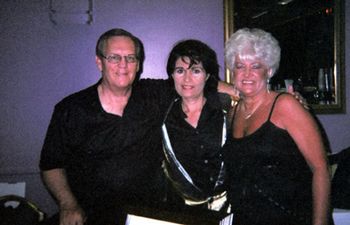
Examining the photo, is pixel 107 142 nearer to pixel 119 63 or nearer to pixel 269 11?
pixel 119 63

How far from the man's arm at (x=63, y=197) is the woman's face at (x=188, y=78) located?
851 mm

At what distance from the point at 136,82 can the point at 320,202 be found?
1307 millimetres

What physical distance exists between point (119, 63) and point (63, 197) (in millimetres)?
810

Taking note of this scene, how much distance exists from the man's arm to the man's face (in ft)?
1.97

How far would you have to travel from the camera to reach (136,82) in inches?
80.7

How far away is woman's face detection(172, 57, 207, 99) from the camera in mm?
1832

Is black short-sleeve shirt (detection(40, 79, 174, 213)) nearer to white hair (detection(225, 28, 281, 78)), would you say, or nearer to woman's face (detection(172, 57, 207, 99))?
Result: woman's face (detection(172, 57, 207, 99))

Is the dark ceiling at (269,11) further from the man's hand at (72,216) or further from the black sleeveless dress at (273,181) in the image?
the man's hand at (72,216)

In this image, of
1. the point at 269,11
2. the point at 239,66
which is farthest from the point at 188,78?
the point at 269,11

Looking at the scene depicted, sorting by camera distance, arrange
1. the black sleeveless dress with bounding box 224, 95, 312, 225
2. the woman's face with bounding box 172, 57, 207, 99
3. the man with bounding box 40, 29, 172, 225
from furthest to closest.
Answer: the woman's face with bounding box 172, 57, 207, 99 → the man with bounding box 40, 29, 172, 225 → the black sleeveless dress with bounding box 224, 95, 312, 225

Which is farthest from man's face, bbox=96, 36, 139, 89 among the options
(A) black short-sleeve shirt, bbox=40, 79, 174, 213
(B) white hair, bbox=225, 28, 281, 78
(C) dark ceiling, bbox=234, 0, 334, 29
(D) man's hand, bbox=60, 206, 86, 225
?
(C) dark ceiling, bbox=234, 0, 334, 29

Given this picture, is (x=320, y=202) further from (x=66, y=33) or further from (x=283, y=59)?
(x=66, y=33)

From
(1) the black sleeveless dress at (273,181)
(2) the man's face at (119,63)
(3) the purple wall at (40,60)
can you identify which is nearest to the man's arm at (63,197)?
(2) the man's face at (119,63)

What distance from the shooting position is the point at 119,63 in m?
1.77
